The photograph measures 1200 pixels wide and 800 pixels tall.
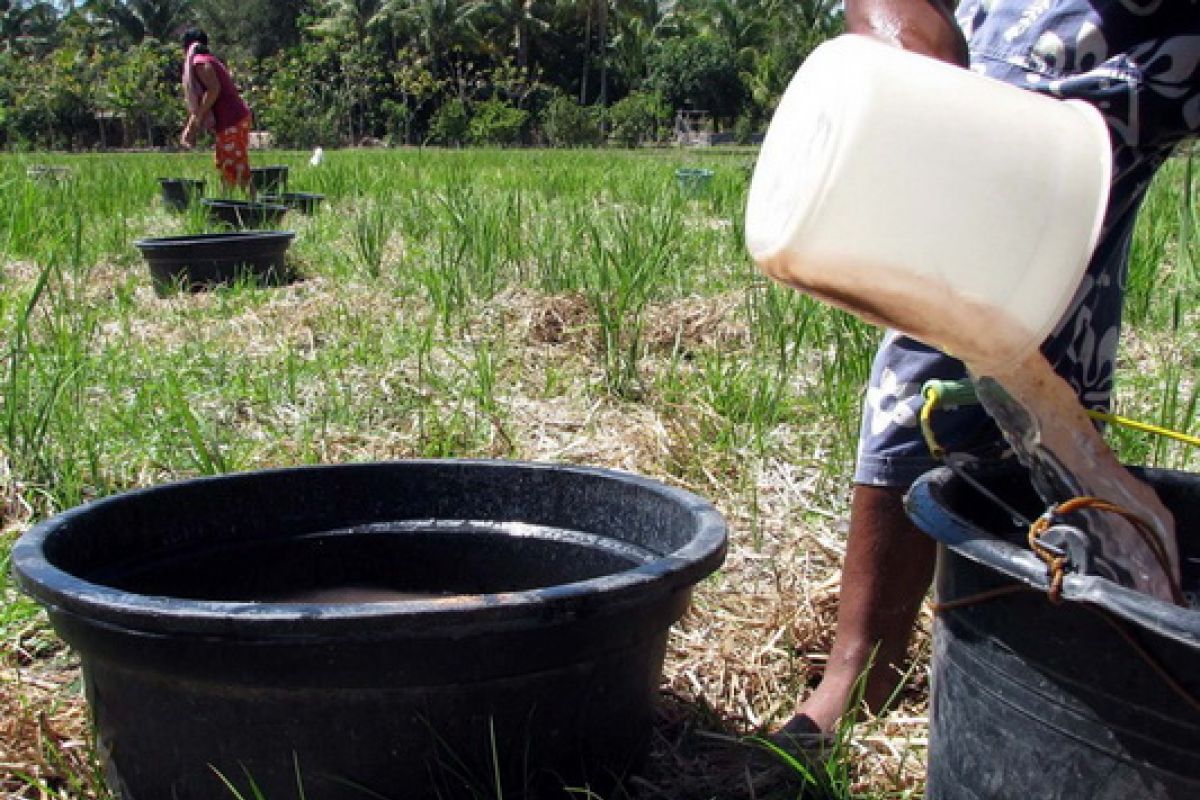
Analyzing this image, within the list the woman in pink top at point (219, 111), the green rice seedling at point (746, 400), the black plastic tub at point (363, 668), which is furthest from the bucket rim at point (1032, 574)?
the woman in pink top at point (219, 111)

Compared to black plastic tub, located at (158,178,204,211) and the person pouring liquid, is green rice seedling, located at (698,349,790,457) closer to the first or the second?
the person pouring liquid

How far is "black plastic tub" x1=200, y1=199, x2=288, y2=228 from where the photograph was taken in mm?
4879

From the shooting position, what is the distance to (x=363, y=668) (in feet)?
3.06

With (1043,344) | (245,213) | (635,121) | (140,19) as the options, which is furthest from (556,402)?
(140,19)

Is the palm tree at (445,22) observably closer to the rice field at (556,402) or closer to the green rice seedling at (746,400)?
the rice field at (556,402)

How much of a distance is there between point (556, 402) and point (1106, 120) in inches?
55.4

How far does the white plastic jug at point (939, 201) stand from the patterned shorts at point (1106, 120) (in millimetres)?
341

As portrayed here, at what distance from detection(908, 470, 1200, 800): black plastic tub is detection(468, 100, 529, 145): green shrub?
13102mm

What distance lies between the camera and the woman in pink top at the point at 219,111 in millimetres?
6545

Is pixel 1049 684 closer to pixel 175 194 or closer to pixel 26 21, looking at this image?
pixel 175 194

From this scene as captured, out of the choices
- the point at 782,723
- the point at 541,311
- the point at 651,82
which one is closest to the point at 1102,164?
the point at 782,723

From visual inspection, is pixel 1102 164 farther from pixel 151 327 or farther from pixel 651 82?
pixel 651 82

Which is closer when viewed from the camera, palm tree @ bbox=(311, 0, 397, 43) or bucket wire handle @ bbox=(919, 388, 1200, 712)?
bucket wire handle @ bbox=(919, 388, 1200, 712)

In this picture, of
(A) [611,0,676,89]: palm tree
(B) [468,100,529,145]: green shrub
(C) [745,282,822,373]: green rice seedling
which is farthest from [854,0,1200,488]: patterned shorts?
(A) [611,0,676,89]: palm tree
